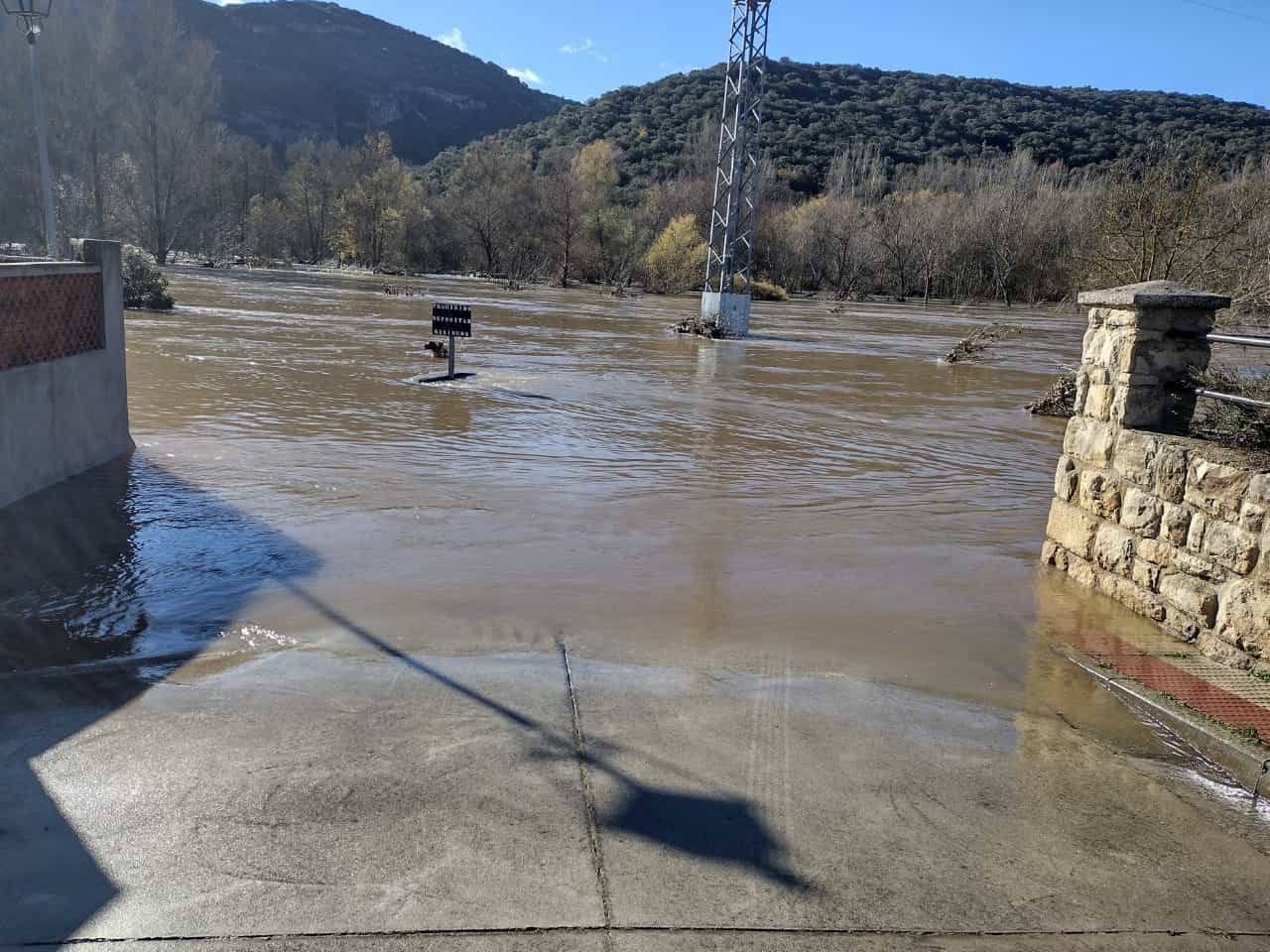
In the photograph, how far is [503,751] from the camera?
410 centimetres

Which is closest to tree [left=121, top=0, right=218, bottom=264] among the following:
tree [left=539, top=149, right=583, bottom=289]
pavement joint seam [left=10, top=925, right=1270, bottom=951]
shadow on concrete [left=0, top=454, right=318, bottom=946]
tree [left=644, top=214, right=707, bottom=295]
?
tree [left=539, top=149, right=583, bottom=289]

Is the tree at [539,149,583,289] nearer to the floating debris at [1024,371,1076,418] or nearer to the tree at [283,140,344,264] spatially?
the tree at [283,140,344,264]

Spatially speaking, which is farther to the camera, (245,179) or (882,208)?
(245,179)

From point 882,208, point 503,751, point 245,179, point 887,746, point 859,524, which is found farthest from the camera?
point 245,179

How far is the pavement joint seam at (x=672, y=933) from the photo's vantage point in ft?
9.36

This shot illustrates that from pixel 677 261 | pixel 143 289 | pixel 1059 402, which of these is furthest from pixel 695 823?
pixel 677 261

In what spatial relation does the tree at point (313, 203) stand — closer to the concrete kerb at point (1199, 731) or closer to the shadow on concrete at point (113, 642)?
the shadow on concrete at point (113, 642)

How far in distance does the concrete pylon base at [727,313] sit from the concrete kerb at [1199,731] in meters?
25.6

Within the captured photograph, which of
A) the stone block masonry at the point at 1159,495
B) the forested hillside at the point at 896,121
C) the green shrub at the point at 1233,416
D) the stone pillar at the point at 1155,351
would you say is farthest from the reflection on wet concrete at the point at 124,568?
the forested hillside at the point at 896,121

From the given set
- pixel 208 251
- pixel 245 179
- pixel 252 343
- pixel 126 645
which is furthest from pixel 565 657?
pixel 245 179

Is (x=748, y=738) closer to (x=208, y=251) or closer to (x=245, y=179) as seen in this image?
(x=208, y=251)

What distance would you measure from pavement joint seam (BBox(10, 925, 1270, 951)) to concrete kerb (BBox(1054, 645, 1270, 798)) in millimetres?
1215

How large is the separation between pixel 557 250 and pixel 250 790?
70416mm

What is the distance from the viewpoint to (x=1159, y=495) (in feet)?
20.4
